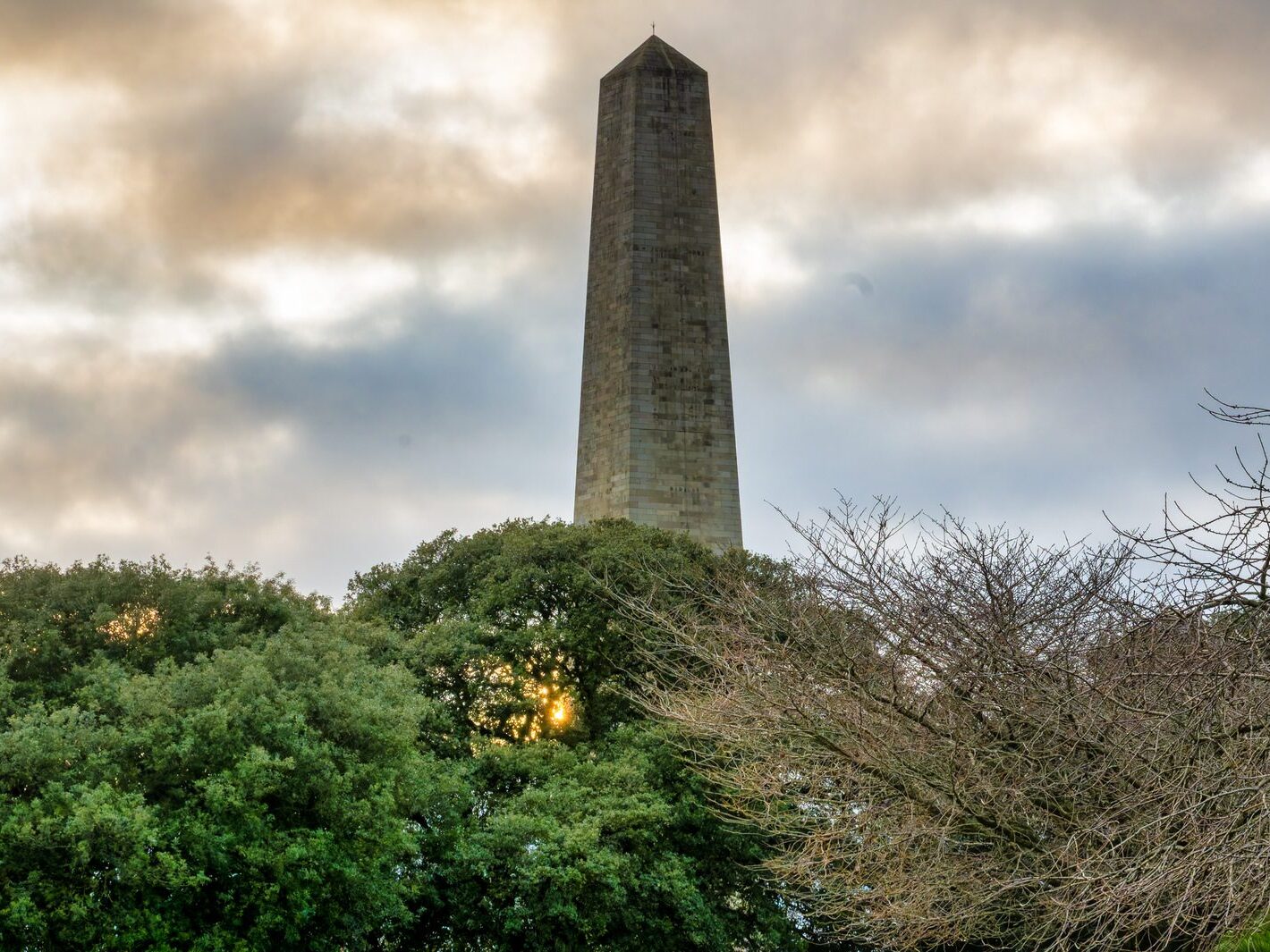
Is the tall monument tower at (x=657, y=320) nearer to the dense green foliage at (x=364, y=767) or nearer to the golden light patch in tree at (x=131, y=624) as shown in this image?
the dense green foliage at (x=364, y=767)

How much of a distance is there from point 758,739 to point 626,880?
5674 mm

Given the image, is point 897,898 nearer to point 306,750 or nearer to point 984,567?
point 984,567


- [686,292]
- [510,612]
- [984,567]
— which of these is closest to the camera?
[984,567]

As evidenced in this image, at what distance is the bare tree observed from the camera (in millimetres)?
11984

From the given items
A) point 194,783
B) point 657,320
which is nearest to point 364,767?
point 194,783

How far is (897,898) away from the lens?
17.1 m

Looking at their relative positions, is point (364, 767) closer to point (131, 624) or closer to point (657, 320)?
point (131, 624)

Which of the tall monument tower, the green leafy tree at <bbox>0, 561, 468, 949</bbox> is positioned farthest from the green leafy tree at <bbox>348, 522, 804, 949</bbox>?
the tall monument tower

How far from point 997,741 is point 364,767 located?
8160 millimetres

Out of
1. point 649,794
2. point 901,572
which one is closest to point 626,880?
point 649,794

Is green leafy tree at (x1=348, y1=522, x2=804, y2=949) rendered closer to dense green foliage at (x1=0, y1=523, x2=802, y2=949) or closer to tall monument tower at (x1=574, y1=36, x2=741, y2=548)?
dense green foliage at (x1=0, y1=523, x2=802, y2=949)

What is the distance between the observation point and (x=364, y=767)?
19391 millimetres

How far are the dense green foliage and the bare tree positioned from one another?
13.1 feet

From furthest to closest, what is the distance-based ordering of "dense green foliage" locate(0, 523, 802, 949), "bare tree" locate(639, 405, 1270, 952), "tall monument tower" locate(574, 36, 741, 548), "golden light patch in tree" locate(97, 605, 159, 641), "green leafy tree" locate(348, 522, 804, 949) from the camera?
"tall monument tower" locate(574, 36, 741, 548), "golden light patch in tree" locate(97, 605, 159, 641), "green leafy tree" locate(348, 522, 804, 949), "dense green foliage" locate(0, 523, 802, 949), "bare tree" locate(639, 405, 1270, 952)
